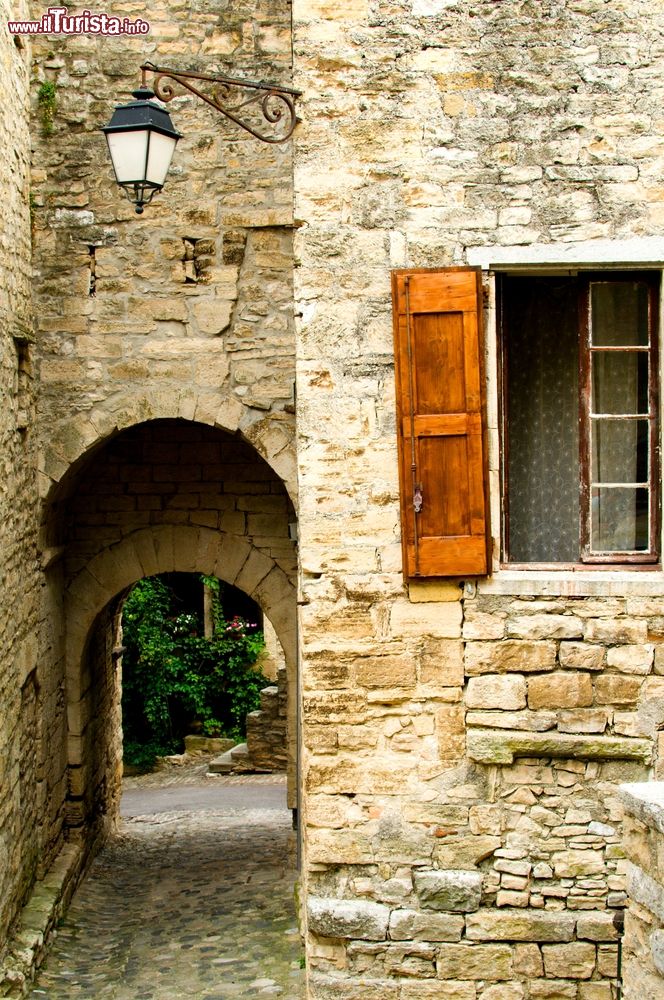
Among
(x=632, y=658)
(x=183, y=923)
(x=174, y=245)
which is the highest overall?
(x=174, y=245)

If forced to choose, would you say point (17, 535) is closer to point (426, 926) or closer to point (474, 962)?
point (426, 926)

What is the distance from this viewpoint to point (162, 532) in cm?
848

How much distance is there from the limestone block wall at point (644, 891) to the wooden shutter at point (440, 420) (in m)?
1.50

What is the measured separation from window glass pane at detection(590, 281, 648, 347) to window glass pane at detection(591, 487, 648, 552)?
0.62 m

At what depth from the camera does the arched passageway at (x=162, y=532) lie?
8281mm

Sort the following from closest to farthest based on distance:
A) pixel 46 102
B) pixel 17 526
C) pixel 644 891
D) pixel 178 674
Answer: pixel 644 891, pixel 17 526, pixel 46 102, pixel 178 674

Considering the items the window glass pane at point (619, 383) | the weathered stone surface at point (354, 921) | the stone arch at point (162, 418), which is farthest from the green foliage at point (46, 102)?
the weathered stone surface at point (354, 921)

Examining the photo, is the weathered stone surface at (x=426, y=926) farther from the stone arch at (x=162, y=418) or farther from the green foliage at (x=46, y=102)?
the green foliage at (x=46, y=102)

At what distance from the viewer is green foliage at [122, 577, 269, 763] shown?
15.0m

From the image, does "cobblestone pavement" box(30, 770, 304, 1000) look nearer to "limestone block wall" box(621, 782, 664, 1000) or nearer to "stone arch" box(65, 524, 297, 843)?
"stone arch" box(65, 524, 297, 843)

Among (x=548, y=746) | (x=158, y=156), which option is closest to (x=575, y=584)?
(x=548, y=746)

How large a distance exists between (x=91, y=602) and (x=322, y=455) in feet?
13.6

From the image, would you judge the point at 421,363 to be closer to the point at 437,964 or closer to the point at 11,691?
the point at 437,964

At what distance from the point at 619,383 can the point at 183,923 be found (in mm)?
4858
